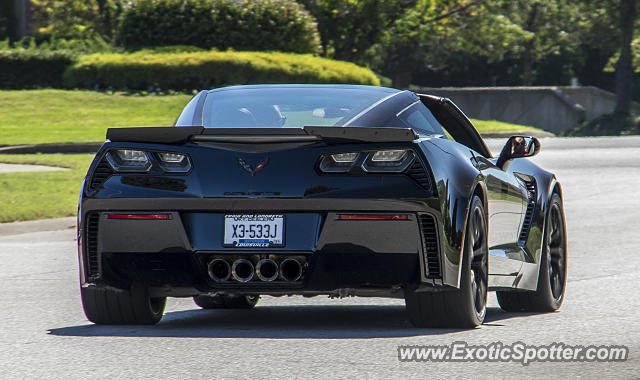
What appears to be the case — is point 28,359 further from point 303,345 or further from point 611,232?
point 611,232

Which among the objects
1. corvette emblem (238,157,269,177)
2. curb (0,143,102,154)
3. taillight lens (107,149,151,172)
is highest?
corvette emblem (238,157,269,177)

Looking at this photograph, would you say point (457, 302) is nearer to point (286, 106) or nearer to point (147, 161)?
point (286, 106)

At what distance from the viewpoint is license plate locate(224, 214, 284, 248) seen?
20.3ft

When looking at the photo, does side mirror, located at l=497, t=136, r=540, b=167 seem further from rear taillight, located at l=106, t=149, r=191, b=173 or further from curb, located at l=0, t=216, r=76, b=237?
curb, located at l=0, t=216, r=76, b=237

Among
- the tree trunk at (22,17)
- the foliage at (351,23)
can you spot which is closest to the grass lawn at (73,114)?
the foliage at (351,23)

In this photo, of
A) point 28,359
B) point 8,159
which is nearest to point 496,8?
point 8,159

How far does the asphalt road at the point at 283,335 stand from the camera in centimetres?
549

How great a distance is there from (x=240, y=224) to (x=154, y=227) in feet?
1.44

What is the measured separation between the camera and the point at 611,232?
47.2 ft

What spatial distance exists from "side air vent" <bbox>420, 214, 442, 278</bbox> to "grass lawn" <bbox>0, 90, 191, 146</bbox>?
18.6 m

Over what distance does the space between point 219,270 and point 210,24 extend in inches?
1109

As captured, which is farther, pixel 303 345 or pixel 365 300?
pixel 365 300

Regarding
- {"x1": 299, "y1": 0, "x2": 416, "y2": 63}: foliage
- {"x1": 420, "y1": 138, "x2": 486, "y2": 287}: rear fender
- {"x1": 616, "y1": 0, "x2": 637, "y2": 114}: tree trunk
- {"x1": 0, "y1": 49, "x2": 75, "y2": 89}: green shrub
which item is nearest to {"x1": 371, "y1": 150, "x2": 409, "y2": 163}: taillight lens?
{"x1": 420, "y1": 138, "x2": 486, "y2": 287}: rear fender

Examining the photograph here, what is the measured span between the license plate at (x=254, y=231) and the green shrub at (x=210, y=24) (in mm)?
27823
